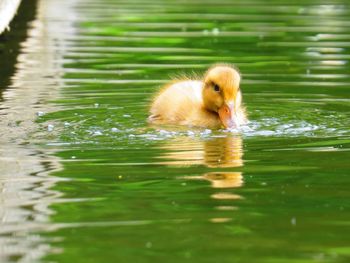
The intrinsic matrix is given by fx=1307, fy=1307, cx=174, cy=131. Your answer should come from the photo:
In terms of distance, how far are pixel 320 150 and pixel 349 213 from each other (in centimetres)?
187

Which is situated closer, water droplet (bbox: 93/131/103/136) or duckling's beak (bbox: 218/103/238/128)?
water droplet (bbox: 93/131/103/136)

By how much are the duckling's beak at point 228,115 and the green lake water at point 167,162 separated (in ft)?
0.57

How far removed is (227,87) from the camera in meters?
9.27

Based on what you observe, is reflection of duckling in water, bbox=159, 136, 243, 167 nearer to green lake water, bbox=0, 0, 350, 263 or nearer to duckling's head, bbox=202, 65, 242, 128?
green lake water, bbox=0, 0, 350, 263

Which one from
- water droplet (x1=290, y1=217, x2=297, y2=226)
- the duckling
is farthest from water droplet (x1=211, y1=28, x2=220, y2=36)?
water droplet (x1=290, y1=217, x2=297, y2=226)

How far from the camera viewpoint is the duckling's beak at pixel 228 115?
9.07 metres

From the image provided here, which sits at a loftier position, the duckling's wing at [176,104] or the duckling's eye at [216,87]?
the duckling's eye at [216,87]

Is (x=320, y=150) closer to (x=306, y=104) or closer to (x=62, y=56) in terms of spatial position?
(x=306, y=104)

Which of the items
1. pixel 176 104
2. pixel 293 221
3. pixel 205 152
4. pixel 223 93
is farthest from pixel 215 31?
pixel 293 221

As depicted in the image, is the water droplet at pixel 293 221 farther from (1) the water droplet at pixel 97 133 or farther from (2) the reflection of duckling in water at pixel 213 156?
(1) the water droplet at pixel 97 133

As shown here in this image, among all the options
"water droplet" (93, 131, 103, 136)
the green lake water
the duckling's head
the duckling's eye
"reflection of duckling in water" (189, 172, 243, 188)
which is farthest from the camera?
the duckling's eye

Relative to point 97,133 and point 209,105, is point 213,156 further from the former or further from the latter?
point 209,105

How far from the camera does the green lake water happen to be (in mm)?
5637

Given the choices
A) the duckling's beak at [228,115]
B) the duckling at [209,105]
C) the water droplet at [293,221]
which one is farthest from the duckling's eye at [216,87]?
the water droplet at [293,221]
